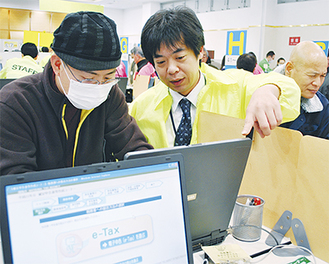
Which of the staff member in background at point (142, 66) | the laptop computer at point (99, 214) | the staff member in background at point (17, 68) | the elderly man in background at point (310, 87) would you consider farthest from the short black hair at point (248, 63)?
the laptop computer at point (99, 214)

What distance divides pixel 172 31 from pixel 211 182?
2.43ft

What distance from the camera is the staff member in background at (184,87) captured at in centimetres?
Answer: 138

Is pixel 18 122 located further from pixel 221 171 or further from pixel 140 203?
pixel 221 171

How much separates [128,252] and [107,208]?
0.38 ft

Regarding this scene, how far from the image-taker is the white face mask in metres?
1.21

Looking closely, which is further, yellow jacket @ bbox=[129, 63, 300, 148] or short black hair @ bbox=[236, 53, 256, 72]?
short black hair @ bbox=[236, 53, 256, 72]

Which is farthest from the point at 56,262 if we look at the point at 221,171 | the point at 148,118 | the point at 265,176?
the point at 148,118

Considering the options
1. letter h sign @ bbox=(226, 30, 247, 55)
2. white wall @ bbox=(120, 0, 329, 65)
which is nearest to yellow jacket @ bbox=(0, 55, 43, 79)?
white wall @ bbox=(120, 0, 329, 65)

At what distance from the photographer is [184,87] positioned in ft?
4.90

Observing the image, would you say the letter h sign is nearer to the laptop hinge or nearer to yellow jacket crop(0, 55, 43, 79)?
yellow jacket crop(0, 55, 43, 79)

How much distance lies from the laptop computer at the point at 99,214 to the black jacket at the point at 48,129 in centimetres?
46

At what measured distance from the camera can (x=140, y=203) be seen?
0.73 m

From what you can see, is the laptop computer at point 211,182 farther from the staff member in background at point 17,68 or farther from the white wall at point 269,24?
the white wall at point 269,24

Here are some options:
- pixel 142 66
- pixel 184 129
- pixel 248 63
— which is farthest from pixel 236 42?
pixel 184 129
